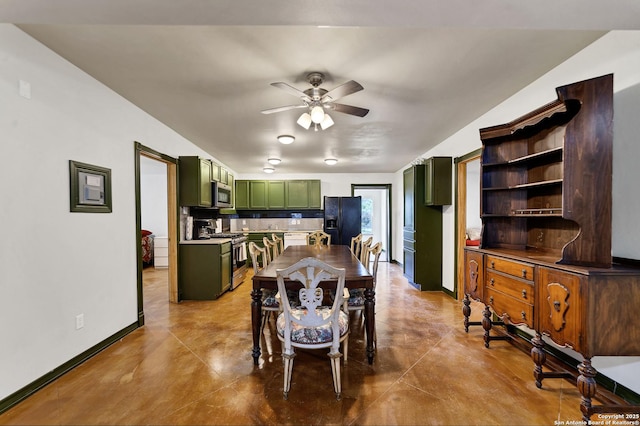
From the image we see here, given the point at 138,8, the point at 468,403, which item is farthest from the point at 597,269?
the point at 138,8

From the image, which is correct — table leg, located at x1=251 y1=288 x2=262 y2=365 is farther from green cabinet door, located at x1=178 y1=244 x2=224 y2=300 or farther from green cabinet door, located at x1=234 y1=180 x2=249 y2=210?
green cabinet door, located at x1=234 y1=180 x2=249 y2=210

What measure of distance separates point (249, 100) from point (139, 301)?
99.7 inches

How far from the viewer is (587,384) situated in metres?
1.57

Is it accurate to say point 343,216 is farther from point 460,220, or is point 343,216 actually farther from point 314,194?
point 460,220

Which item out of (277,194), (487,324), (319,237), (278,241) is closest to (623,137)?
(487,324)

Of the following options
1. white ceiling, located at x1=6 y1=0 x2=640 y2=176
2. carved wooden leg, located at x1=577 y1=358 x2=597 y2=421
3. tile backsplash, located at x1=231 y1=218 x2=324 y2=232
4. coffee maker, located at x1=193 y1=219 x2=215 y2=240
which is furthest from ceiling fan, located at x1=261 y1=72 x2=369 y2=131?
tile backsplash, located at x1=231 y1=218 x2=324 y2=232

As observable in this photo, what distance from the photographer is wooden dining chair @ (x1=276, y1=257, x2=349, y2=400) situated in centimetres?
182

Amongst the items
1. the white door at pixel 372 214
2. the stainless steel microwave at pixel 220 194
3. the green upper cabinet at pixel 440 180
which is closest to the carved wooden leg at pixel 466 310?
the green upper cabinet at pixel 440 180

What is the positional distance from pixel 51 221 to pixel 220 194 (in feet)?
10.2

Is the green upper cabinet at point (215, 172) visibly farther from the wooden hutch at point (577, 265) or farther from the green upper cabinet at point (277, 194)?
the wooden hutch at point (577, 265)

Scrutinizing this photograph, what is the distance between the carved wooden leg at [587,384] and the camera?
1.56m

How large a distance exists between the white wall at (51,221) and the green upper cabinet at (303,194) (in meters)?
4.36

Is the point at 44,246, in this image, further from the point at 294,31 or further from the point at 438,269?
the point at 438,269

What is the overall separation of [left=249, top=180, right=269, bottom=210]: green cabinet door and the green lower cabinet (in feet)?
9.87
